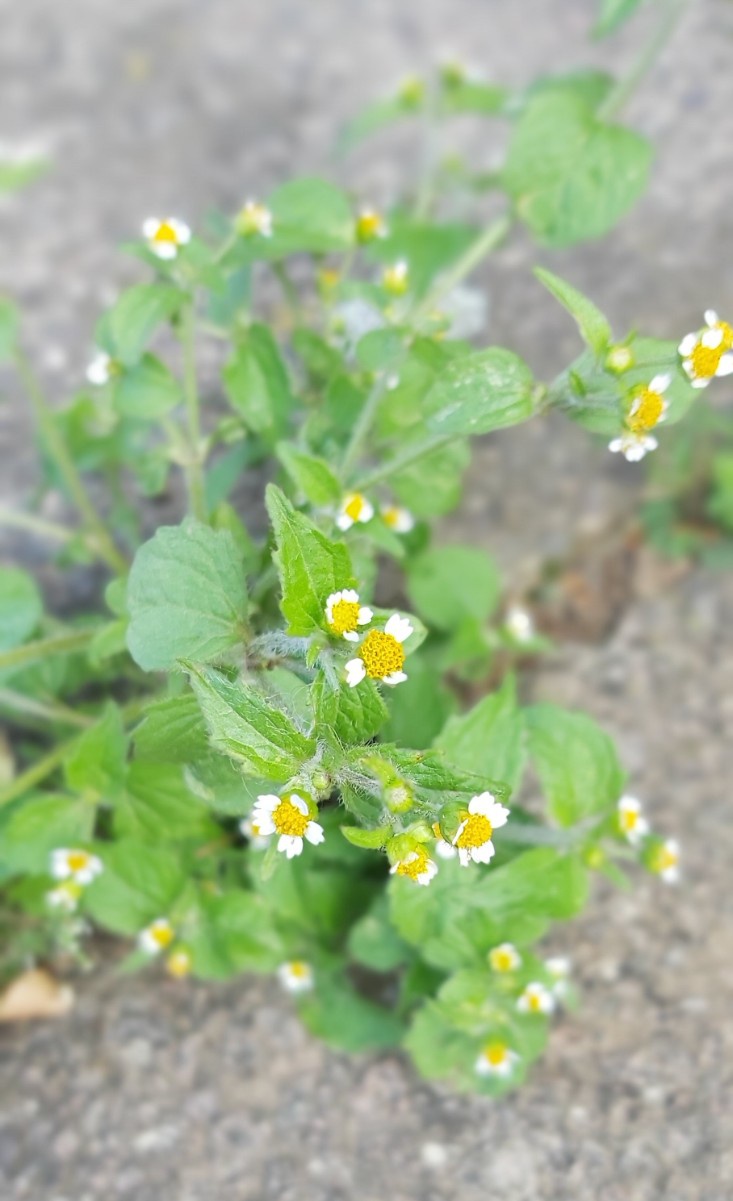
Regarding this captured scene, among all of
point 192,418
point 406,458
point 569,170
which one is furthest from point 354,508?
point 569,170

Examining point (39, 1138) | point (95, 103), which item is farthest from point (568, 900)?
point (95, 103)

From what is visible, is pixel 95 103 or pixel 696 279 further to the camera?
pixel 95 103

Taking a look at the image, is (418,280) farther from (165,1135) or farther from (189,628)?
(165,1135)

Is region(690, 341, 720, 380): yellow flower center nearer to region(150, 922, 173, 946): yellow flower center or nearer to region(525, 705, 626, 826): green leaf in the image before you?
region(525, 705, 626, 826): green leaf

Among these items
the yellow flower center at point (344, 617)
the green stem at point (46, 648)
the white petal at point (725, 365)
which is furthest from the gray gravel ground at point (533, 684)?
the white petal at point (725, 365)

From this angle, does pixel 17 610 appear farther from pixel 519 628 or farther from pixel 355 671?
pixel 519 628

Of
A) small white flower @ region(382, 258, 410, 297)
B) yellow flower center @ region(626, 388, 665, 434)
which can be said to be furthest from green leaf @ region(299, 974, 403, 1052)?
small white flower @ region(382, 258, 410, 297)

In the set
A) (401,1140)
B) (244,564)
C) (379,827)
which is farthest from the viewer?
(401,1140)
